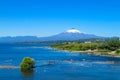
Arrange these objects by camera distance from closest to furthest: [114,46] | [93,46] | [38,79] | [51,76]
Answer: [38,79] < [51,76] < [114,46] < [93,46]

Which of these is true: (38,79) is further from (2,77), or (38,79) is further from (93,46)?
(93,46)

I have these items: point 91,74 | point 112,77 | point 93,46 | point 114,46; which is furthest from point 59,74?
point 93,46

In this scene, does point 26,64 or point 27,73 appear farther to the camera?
point 26,64

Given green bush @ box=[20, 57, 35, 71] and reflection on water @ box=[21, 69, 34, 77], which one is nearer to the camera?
reflection on water @ box=[21, 69, 34, 77]

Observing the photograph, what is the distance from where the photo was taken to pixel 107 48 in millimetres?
161375

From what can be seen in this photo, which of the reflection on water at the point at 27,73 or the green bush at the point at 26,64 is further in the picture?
the green bush at the point at 26,64

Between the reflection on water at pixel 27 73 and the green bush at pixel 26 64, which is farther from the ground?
the green bush at pixel 26 64

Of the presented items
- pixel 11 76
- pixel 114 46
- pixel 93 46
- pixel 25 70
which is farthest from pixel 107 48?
pixel 11 76

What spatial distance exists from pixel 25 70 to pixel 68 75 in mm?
13249

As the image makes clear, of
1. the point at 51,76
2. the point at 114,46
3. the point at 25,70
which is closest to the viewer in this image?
the point at 51,76

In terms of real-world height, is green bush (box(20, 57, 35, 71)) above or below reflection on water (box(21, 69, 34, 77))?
above

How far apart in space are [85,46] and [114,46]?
92.5 feet

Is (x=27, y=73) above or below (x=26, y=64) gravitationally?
below

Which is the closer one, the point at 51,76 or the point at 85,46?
the point at 51,76
